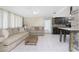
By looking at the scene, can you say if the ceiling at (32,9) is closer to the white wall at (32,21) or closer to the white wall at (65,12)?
the white wall at (65,12)

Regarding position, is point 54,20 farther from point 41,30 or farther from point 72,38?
point 72,38

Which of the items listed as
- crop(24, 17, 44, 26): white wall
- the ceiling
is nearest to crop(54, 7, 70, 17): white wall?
the ceiling

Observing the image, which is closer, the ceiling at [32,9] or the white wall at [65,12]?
the ceiling at [32,9]

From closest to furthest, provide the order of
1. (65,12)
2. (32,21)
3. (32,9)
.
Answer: (32,9), (65,12), (32,21)

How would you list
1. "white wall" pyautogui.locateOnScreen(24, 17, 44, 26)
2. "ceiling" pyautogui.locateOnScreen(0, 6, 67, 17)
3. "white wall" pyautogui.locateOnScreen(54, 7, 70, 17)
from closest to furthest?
1. "ceiling" pyautogui.locateOnScreen(0, 6, 67, 17)
2. "white wall" pyautogui.locateOnScreen(54, 7, 70, 17)
3. "white wall" pyautogui.locateOnScreen(24, 17, 44, 26)

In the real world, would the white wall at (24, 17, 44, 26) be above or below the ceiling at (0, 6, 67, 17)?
below

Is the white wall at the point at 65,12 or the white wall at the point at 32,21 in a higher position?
the white wall at the point at 65,12

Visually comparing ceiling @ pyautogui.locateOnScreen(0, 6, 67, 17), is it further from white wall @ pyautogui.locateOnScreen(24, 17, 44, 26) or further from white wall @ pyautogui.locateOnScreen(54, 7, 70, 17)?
white wall @ pyautogui.locateOnScreen(24, 17, 44, 26)

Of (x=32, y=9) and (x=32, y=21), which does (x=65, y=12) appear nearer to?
(x=32, y=21)

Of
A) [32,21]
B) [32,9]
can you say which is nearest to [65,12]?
[32,21]

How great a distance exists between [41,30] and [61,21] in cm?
236

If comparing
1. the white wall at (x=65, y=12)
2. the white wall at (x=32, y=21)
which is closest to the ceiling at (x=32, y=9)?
the white wall at (x=65, y=12)
